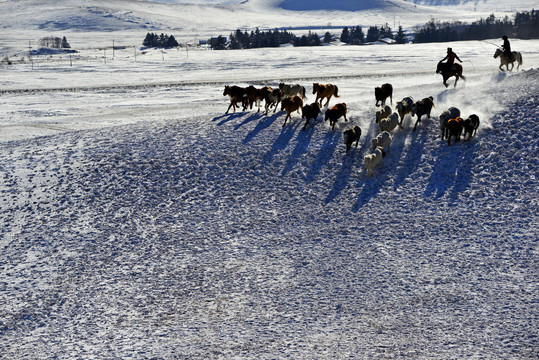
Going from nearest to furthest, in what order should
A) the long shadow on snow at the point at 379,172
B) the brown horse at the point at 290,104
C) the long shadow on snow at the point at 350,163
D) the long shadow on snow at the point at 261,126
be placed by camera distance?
the long shadow on snow at the point at 379,172
the long shadow on snow at the point at 350,163
the long shadow on snow at the point at 261,126
the brown horse at the point at 290,104

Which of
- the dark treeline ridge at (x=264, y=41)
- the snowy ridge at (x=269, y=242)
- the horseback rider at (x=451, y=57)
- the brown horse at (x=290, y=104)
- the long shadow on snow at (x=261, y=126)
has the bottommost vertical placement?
the snowy ridge at (x=269, y=242)

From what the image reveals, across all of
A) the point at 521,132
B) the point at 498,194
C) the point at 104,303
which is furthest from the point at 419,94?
the point at 104,303

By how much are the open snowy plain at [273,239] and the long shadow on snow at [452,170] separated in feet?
0.19

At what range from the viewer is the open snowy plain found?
9.98m

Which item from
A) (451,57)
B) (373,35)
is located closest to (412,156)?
(451,57)

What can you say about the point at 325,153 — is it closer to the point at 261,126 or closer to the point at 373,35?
the point at 261,126

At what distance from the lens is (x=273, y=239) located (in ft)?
44.1

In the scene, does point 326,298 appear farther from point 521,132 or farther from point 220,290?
point 521,132

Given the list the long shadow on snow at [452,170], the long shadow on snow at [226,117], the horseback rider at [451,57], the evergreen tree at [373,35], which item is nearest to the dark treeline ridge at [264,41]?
the evergreen tree at [373,35]

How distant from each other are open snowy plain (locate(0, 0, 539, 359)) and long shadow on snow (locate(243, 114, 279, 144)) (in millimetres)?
106

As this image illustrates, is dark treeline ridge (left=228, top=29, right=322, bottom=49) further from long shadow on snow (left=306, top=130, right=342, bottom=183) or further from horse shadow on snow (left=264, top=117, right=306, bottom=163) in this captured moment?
long shadow on snow (left=306, top=130, right=342, bottom=183)

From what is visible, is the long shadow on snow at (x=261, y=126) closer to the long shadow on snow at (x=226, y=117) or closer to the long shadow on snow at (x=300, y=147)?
the long shadow on snow at (x=226, y=117)

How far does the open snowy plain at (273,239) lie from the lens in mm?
9977

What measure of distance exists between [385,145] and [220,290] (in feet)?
24.8
